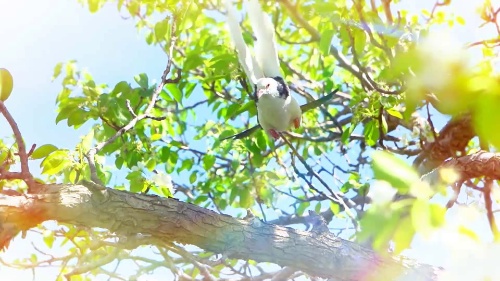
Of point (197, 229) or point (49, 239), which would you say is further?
point (49, 239)

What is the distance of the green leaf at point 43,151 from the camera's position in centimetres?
115

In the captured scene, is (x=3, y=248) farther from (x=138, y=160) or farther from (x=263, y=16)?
(x=263, y=16)

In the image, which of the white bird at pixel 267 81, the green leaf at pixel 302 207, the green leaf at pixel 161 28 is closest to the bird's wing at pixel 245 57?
the white bird at pixel 267 81

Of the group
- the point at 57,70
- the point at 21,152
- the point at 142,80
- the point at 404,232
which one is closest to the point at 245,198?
the point at 142,80

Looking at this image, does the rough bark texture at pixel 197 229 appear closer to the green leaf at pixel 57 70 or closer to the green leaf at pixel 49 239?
the green leaf at pixel 49 239

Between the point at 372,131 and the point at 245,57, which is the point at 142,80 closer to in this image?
the point at 245,57

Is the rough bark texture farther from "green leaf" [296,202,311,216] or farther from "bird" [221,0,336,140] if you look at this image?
"green leaf" [296,202,311,216]

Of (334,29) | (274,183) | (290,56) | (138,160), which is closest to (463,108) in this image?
(334,29)

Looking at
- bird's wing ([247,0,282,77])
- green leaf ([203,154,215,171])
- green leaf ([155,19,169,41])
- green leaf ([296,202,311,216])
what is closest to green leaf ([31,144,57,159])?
green leaf ([155,19,169,41])

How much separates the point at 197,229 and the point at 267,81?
0.60 meters

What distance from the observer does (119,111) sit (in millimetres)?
1482

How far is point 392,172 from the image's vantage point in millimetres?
269

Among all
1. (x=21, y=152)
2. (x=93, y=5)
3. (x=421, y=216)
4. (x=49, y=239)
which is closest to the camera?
(x=421, y=216)

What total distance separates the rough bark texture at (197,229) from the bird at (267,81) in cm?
45
